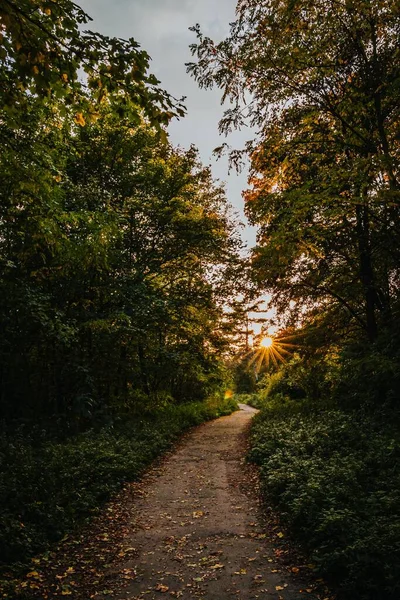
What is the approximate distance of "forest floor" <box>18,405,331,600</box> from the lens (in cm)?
456

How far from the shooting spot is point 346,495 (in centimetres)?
556

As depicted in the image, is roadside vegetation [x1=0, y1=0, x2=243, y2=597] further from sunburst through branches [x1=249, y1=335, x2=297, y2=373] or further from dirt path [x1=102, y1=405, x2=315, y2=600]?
sunburst through branches [x1=249, y1=335, x2=297, y2=373]

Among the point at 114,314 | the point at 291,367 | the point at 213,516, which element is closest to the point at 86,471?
the point at 213,516

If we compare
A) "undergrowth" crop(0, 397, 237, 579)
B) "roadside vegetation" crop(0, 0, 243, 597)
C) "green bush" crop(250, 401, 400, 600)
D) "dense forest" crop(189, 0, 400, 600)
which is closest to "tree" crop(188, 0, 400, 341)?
"dense forest" crop(189, 0, 400, 600)

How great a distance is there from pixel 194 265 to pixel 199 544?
539 inches

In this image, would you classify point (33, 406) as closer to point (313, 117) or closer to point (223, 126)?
point (223, 126)

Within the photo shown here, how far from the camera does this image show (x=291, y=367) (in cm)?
1336

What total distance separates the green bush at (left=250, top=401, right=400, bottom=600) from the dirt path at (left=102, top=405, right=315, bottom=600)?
538 millimetres

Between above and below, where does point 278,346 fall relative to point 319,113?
below

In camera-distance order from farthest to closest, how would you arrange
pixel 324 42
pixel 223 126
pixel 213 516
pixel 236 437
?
pixel 236 437 → pixel 223 126 → pixel 324 42 → pixel 213 516

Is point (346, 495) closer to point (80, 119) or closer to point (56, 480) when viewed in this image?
point (56, 480)

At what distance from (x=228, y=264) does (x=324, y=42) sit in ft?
37.6

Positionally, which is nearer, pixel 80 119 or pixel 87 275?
pixel 80 119

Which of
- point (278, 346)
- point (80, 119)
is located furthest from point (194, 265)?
point (80, 119)
